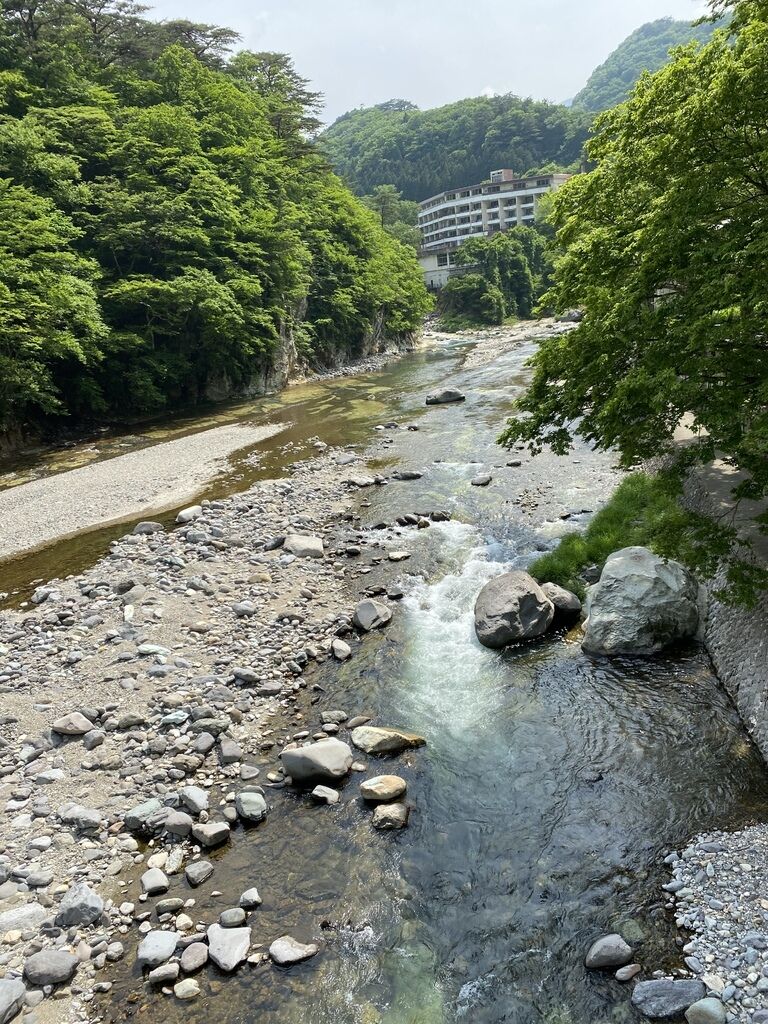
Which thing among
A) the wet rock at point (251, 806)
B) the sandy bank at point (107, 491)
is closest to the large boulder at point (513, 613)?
the wet rock at point (251, 806)

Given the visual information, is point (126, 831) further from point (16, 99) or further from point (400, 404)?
point (16, 99)

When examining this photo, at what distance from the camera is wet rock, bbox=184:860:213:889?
254 inches

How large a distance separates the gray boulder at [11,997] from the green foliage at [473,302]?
88.3 meters

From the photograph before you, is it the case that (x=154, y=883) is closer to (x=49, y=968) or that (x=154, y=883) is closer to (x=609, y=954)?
(x=49, y=968)

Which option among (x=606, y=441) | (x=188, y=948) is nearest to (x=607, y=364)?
(x=606, y=441)

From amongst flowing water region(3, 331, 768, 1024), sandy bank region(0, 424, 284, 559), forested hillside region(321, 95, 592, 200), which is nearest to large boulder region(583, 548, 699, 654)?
flowing water region(3, 331, 768, 1024)

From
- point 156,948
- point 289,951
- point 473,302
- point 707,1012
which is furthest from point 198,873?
point 473,302

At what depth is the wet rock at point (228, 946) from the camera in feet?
18.3

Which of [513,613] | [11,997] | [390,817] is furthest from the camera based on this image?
[513,613]

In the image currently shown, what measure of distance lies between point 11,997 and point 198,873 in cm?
183

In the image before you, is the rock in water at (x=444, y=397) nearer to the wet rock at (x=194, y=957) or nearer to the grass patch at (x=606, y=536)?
the grass patch at (x=606, y=536)

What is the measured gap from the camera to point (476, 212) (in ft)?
376

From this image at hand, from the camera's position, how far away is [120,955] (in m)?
5.74

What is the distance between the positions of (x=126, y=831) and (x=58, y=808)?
102 cm
